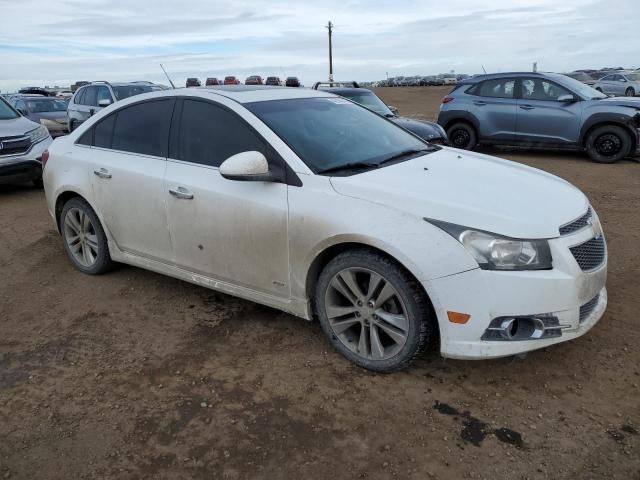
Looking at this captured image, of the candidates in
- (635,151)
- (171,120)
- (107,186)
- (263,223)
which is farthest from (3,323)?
(635,151)

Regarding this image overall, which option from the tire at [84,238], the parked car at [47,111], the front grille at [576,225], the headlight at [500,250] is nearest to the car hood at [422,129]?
the tire at [84,238]

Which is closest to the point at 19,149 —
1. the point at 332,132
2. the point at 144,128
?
the point at 144,128

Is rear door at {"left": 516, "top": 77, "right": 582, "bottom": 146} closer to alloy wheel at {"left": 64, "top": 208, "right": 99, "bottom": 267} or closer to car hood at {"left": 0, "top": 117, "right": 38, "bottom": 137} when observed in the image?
alloy wheel at {"left": 64, "top": 208, "right": 99, "bottom": 267}

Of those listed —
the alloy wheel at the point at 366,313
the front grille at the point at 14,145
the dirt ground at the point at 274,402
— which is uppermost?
the front grille at the point at 14,145

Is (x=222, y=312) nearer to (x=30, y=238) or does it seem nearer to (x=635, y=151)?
(x=30, y=238)

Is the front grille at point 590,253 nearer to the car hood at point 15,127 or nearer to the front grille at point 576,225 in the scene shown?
the front grille at point 576,225

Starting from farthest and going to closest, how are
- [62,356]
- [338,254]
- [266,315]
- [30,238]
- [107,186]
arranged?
[30,238] < [107,186] < [266,315] < [62,356] < [338,254]

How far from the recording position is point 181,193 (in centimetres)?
386

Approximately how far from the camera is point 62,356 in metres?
3.64

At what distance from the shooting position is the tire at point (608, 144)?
394 inches

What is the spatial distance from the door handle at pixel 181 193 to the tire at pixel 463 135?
8639 mm

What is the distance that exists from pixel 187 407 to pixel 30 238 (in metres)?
4.33

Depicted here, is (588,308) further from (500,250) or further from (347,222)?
(347,222)

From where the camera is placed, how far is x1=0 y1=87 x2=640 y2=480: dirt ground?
257 cm
